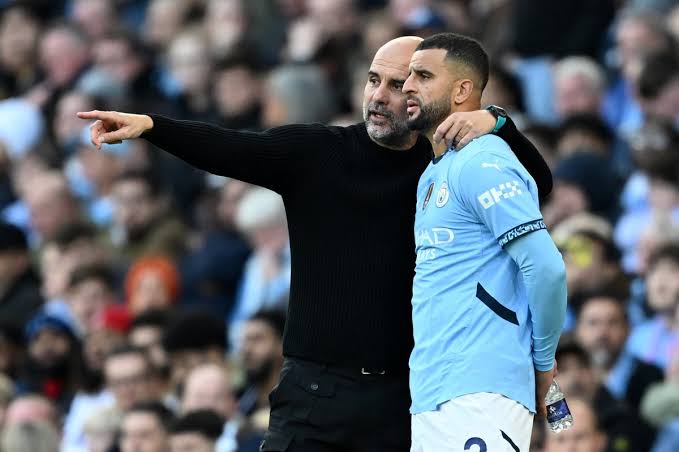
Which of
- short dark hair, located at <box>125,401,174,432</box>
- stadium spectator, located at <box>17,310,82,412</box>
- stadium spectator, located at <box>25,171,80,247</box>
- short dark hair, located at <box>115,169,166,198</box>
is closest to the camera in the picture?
short dark hair, located at <box>125,401,174,432</box>

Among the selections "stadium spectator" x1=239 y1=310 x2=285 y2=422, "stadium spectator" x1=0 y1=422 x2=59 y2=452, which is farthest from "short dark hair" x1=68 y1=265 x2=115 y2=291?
"stadium spectator" x1=239 y1=310 x2=285 y2=422

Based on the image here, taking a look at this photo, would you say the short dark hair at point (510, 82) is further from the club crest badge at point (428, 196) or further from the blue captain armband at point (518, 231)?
the blue captain armband at point (518, 231)

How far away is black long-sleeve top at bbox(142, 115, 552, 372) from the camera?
5977 millimetres

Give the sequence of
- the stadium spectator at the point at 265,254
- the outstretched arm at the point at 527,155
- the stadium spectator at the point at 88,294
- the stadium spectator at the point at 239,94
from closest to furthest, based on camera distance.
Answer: the outstretched arm at the point at 527,155 → the stadium spectator at the point at 265,254 → the stadium spectator at the point at 88,294 → the stadium spectator at the point at 239,94

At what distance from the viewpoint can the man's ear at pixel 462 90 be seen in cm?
575

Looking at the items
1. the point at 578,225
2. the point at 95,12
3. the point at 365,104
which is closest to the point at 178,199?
the point at 95,12

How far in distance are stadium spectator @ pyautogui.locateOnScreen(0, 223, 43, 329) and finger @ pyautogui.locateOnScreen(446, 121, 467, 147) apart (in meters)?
7.17


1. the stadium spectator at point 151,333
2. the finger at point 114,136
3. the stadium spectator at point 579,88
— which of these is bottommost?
the stadium spectator at point 151,333

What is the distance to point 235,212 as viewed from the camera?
39.0 ft

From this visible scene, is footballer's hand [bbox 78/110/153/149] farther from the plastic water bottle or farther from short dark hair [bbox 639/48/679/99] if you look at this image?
short dark hair [bbox 639/48/679/99]

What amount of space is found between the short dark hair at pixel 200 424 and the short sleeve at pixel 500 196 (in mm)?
3846

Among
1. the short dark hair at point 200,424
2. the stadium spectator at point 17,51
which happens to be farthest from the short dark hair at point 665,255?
the stadium spectator at point 17,51

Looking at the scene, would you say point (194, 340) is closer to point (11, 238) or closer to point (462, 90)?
point (11, 238)

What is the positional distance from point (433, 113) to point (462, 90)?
133mm
